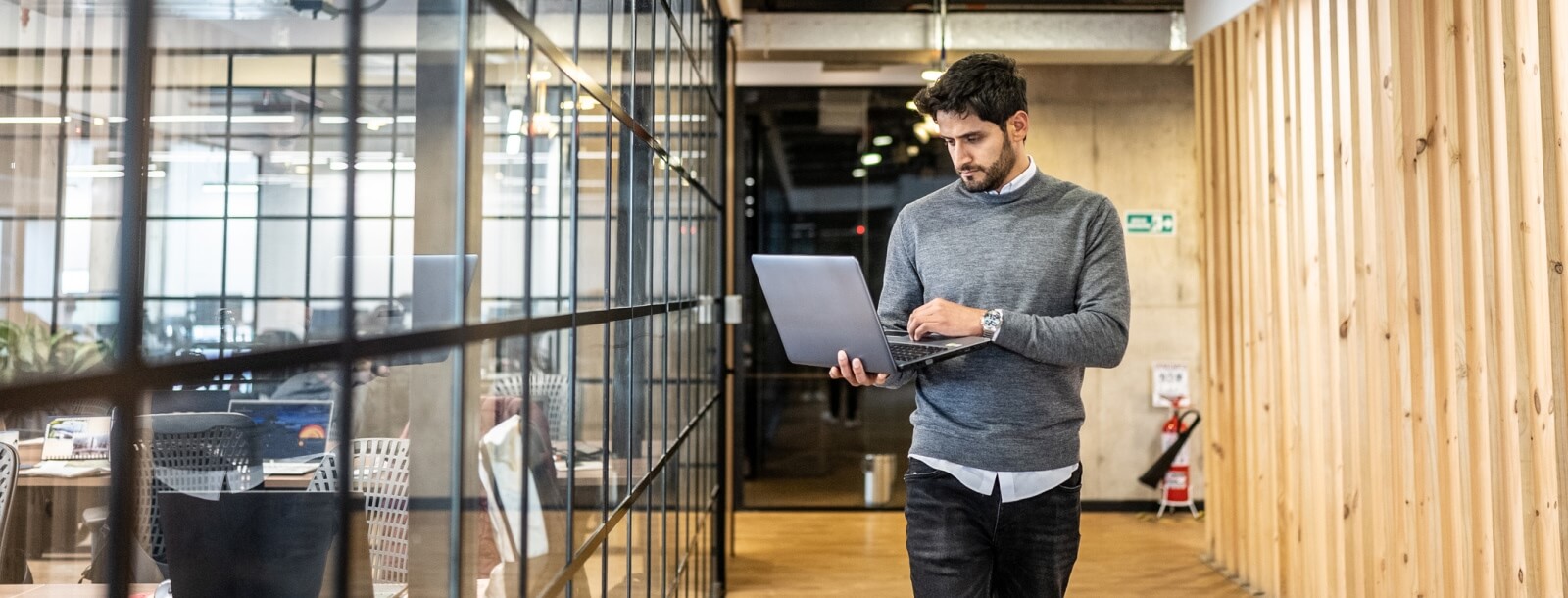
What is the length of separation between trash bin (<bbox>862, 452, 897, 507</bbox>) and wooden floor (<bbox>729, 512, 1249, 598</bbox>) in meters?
0.08

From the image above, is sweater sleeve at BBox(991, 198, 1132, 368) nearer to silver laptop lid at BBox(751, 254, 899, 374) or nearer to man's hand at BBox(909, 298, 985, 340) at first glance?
man's hand at BBox(909, 298, 985, 340)

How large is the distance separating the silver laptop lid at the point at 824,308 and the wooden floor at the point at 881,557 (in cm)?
283

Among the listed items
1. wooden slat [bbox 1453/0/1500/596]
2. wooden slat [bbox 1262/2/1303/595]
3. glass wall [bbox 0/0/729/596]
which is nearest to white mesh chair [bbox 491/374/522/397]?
glass wall [bbox 0/0/729/596]

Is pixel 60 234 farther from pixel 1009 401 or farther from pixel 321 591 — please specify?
pixel 1009 401

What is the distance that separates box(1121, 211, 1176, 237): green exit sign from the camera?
6164 millimetres

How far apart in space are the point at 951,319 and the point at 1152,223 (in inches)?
189

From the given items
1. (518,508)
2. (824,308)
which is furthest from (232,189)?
(824,308)

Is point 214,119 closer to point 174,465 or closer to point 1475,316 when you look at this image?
point 174,465

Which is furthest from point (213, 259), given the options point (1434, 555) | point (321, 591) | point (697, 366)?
point (1434, 555)

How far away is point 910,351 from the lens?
171 centimetres

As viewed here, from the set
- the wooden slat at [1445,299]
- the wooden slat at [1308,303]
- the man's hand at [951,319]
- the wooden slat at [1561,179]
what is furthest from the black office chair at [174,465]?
the wooden slat at [1308,303]

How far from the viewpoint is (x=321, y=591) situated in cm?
84

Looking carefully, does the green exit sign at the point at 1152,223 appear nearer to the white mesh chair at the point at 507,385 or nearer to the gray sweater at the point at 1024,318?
the gray sweater at the point at 1024,318

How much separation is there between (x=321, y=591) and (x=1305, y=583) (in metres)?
3.94
